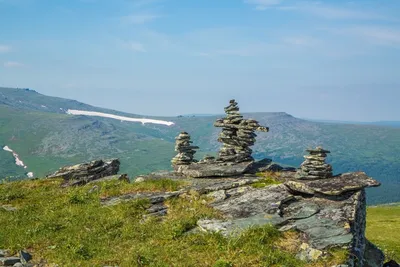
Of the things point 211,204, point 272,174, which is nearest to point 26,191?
point 211,204

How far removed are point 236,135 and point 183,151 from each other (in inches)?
297

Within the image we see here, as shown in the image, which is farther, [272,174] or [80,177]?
[80,177]

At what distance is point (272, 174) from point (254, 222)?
1220 cm

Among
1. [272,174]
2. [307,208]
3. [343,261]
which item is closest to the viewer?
[343,261]

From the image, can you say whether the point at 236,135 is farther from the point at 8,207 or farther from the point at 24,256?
the point at 24,256

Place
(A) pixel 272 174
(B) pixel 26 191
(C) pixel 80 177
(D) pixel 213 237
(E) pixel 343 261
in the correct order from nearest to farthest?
(E) pixel 343 261, (D) pixel 213 237, (B) pixel 26 191, (A) pixel 272 174, (C) pixel 80 177

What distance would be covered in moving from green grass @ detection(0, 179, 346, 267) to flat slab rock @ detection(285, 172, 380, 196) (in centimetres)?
596

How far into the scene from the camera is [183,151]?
4216 centimetres

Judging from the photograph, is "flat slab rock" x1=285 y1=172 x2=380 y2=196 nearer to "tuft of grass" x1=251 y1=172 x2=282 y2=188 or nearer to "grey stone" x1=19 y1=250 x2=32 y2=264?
"tuft of grass" x1=251 y1=172 x2=282 y2=188

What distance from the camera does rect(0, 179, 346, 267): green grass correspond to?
55.5ft

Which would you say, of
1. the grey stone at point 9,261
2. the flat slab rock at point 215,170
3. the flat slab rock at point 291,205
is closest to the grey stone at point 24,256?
the grey stone at point 9,261

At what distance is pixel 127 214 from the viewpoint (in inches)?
890

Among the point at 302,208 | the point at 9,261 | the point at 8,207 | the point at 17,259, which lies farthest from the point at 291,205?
the point at 8,207

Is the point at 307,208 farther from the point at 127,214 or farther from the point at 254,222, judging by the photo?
the point at 127,214
